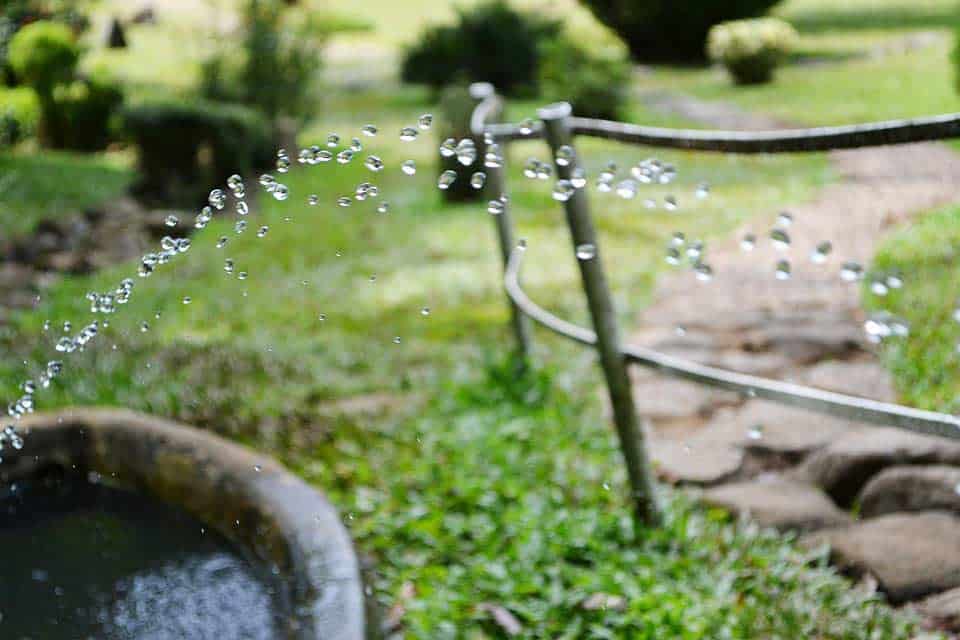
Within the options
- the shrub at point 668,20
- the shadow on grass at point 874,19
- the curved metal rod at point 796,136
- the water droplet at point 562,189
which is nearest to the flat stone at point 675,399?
the curved metal rod at point 796,136

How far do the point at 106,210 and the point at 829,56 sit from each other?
470 inches

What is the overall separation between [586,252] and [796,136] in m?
0.67

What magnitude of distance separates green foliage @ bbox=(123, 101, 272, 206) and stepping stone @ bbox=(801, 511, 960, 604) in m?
7.81

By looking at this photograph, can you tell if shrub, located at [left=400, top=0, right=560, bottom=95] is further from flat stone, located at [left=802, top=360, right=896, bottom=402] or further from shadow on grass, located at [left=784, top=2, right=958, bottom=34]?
flat stone, located at [left=802, top=360, right=896, bottom=402]

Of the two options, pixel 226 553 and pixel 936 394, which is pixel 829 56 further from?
pixel 226 553

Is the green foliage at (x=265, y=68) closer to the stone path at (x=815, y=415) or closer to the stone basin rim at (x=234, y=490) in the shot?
the stone path at (x=815, y=415)

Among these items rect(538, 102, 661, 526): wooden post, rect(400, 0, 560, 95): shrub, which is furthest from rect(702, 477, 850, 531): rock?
rect(400, 0, 560, 95): shrub

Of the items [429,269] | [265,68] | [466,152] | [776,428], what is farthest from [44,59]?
[466,152]

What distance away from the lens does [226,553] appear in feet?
9.02

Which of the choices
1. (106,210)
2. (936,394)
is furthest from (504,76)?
(936,394)

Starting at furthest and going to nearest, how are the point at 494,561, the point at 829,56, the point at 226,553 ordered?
1. the point at 829,56
2. the point at 494,561
3. the point at 226,553

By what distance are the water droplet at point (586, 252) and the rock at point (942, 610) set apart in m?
1.18

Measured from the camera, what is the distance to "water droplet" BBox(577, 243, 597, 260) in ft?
9.19

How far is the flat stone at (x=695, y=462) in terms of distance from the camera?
3.42 meters
